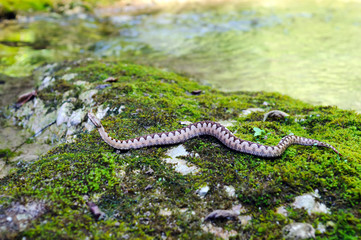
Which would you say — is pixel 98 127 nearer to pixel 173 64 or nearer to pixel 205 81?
pixel 205 81

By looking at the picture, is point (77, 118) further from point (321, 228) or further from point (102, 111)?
point (321, 228)

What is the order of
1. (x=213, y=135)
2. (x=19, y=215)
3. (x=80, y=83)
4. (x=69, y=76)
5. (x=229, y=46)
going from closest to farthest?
1. (x=19, y=215)
2. (x=213, y=135)
3. (x=80, y=83)
4. (x=69, y=76)
5. (x=229, y=46)

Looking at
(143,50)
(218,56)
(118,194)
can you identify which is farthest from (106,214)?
(143,50)

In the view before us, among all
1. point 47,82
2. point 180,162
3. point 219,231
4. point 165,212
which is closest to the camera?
point 219,231

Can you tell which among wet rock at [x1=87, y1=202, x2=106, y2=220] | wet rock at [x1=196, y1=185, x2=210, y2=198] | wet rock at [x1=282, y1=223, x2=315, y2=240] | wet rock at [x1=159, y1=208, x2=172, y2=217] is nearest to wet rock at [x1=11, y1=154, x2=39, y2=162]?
wet rock at [x1=87, y1=202, x2=106, y2=220]

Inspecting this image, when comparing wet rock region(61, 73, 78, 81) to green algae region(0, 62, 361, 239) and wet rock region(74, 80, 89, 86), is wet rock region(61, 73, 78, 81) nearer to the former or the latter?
wet rock region(74, 80, 89, 86)

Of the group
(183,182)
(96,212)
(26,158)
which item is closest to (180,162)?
(183,182)
